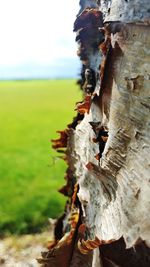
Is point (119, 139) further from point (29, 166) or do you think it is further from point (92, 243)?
point (29, 166)

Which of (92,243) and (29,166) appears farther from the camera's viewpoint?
(29,166)

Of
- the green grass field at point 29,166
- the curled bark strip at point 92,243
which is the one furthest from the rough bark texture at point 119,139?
the green grass field at point 29,166

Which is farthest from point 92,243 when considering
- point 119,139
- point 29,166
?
point 29,166

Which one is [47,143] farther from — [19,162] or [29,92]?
[29,92]

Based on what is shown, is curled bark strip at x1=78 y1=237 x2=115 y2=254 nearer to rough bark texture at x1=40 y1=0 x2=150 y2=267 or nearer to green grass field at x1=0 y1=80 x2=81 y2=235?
rough bark texture at x1=40 y1=0 x2=150 y2=267

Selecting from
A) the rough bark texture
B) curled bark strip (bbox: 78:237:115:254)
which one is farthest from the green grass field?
curled bark strip (bbox: 78:237:115:254)

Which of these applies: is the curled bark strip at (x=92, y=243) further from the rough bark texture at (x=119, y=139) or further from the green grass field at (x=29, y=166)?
the green grass field at (x=29, y=166)

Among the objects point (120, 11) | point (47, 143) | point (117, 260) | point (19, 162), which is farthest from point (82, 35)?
point (47, 143)
